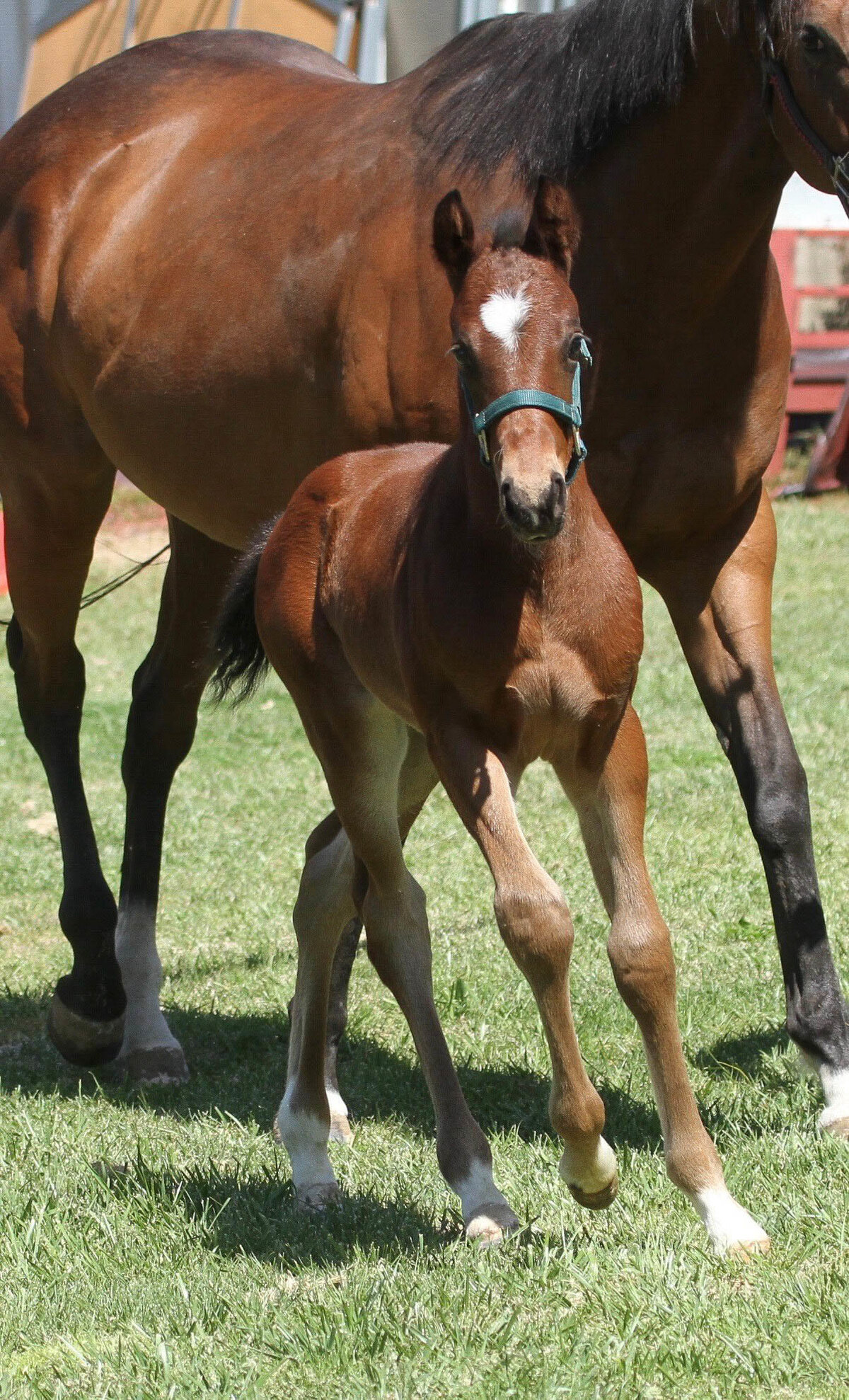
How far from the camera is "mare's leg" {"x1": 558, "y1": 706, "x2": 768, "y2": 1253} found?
9.62 ft

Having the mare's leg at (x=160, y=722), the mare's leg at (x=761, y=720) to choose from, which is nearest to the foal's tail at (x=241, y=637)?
the mare's leg at (x=761, y=720)

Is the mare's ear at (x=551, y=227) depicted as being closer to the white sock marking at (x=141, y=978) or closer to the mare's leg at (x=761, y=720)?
the mare's leg at (x=761, y=720)

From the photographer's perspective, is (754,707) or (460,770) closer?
(460,770)

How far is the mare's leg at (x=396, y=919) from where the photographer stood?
321cm

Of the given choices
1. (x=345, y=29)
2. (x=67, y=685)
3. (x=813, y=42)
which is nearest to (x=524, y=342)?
(x=813, y=42)

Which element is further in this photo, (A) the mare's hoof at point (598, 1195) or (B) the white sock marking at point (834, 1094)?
(B) the white sock marking at point (834, 1094)

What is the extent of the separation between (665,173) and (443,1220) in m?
2.22

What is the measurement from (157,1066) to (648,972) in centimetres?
238

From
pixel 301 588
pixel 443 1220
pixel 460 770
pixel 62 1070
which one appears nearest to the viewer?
pixel 460 770

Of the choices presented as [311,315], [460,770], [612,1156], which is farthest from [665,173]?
[612,1156]

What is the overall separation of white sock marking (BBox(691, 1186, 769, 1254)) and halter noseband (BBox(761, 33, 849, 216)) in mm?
1830

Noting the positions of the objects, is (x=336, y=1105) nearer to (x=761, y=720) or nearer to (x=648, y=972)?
(x=761, y=720)

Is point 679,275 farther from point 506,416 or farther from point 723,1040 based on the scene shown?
point 723,1040

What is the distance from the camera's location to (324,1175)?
3.57 meters
